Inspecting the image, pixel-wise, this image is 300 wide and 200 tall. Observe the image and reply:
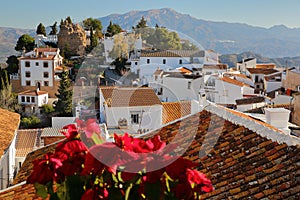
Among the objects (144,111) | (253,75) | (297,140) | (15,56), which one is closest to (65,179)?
(297,140)

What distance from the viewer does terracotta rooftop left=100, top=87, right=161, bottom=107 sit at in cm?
1125

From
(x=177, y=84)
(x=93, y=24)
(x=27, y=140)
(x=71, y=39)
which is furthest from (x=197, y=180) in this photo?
(x=93, y=24)

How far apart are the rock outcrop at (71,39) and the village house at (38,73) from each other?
7081 millimetres

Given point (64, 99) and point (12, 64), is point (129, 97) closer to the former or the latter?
point (64, 99)

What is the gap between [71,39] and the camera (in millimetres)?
48719

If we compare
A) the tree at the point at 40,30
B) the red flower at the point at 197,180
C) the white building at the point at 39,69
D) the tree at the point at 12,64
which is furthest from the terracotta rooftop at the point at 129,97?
the tree at the point at 40,30

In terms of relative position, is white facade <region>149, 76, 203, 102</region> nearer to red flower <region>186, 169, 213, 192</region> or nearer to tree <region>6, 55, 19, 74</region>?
red flower <region>186, 169, 213, 192</region>

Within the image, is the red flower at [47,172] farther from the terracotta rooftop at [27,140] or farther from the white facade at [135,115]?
the terracotta rooftop at [27,140]

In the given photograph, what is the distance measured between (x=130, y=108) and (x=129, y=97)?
43 centimetres

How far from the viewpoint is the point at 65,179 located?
178 cm

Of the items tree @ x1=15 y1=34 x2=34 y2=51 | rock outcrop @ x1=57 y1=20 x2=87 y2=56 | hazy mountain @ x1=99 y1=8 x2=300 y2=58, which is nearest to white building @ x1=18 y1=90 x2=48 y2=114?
hazy mountain @ x1=99 y1=8 x2=300 y2=58

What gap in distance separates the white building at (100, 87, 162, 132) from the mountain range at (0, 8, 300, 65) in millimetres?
2088

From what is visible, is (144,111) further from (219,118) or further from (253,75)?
(253,75)

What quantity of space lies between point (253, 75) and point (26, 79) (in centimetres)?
2302
